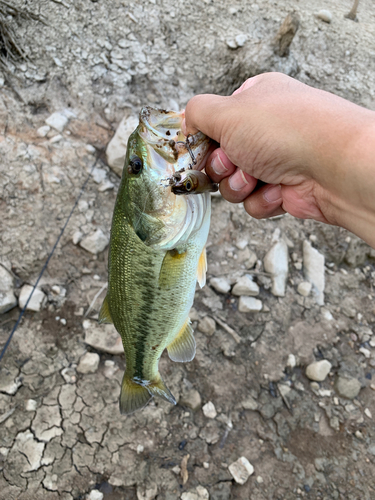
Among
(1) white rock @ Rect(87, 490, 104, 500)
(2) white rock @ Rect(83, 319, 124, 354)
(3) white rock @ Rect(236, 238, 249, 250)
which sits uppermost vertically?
(3) white rock @ Rect(236, 238, 249, 250)

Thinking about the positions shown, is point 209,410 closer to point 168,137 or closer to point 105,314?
point 105,314

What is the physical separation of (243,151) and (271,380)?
6.77ft

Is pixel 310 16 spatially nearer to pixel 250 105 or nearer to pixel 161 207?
pixel 250 105

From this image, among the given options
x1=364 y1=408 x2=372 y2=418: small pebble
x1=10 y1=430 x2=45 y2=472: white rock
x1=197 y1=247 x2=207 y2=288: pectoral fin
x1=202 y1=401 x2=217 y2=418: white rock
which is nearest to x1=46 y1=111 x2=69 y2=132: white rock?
x1=197 y1=247 x2=207 y2=288: pectoral fin

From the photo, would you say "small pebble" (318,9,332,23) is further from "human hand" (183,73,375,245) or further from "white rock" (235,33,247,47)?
"human hand" (183,73,375,245)

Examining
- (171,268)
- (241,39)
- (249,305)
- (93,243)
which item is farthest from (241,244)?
(241,39)

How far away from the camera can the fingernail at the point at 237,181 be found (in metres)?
1.73

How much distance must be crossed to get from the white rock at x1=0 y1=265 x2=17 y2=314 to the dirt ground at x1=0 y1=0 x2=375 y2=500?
69mm

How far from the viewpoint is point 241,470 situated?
7.76ft

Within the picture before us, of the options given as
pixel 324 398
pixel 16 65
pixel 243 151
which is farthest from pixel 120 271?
pixel 16 65

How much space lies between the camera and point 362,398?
280cm

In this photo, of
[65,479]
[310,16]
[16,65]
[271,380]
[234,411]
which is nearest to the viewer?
[65,479]

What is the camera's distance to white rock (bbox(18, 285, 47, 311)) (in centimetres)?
261

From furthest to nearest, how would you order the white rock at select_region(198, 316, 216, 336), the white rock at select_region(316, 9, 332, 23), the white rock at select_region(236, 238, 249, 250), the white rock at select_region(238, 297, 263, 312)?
the white rock at select_region(316, 9, 332, 23) → the white rock at select_region(236, 238, 249, 250) → the white rock at select_region(238, 297, 263, 312) → the white rock at select_region(198, 316, 216, 336)
